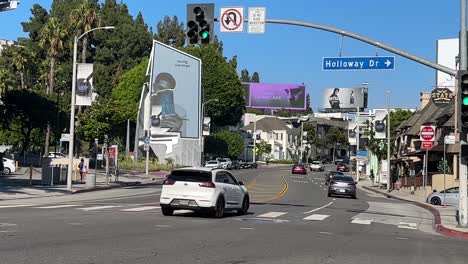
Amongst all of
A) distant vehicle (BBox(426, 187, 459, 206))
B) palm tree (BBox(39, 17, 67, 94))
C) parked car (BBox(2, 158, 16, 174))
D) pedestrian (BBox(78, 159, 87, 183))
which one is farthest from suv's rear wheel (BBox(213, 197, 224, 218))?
palm tree (BBox(39, 17, 67, 94))

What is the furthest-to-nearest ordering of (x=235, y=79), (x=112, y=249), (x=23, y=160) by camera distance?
(x=235, y=79) < (x=23, y=160) < (x=112, y=249)

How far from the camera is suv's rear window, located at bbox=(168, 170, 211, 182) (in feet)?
66.8

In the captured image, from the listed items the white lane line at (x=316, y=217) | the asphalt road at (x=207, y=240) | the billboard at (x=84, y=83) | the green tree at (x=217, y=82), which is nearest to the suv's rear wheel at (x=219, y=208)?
the asphalt road at (x=207, y=240)

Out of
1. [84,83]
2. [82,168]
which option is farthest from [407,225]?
[82,168]

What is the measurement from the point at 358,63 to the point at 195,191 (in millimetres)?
7554

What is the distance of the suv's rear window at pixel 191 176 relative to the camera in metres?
20.4

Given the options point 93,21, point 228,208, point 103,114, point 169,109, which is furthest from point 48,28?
point 228,208

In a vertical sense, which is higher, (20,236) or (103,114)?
(103,114)

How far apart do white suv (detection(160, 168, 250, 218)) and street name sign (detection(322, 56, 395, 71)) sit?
5.69 meters

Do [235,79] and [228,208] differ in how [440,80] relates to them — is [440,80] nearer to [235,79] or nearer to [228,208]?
[235,79]

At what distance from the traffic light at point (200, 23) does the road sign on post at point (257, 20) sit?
1434mm

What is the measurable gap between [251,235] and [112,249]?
174 inches

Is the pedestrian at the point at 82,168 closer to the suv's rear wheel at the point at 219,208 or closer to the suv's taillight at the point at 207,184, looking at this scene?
the suv's rear wheel at the point at 219,208

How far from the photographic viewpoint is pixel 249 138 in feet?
473
